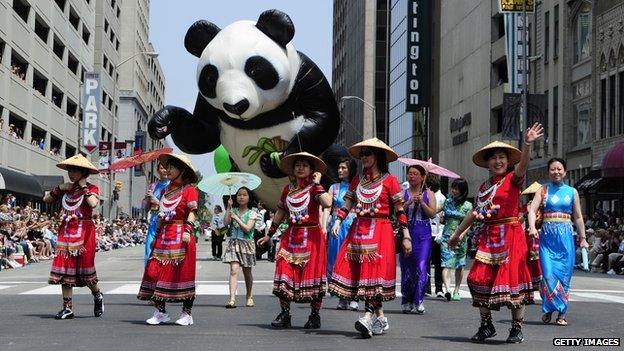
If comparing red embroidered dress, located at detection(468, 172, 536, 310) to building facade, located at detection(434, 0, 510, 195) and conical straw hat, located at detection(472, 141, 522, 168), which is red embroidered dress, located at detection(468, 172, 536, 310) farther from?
building facade, located at detection(434, 0, 510, 195)

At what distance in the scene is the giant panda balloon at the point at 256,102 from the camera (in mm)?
24344

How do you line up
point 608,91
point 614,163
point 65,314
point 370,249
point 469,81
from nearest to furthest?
point 370,249 → point 65,314 → point 614,163 → point 608,91 → point 469,81

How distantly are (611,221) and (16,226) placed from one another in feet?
56.4

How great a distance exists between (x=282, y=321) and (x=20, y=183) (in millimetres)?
33926

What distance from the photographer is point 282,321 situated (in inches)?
442

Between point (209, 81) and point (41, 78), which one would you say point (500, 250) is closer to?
point (209, 81)

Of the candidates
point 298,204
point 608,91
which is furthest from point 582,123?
point 298,204

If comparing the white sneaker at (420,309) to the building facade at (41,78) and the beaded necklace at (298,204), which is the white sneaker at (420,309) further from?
the building facade at (41,78)

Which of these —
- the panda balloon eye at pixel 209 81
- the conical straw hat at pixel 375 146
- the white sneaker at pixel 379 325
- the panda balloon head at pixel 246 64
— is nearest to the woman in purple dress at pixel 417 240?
the conical straw hat at pixel 375 146

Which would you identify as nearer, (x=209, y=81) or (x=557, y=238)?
(x=557, y=238)

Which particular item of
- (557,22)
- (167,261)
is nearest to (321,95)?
(167,261)

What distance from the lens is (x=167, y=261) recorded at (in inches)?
443

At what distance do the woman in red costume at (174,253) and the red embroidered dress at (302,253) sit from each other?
940mm

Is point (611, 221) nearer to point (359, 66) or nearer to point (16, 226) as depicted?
point (16, 226)
